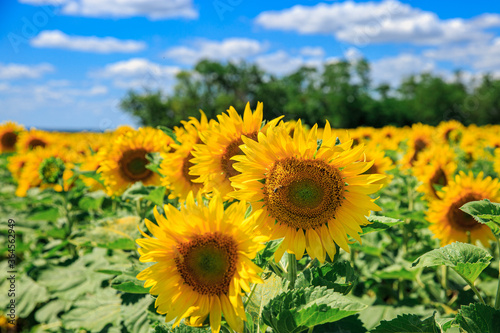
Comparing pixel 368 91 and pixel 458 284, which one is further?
pixel 368 91

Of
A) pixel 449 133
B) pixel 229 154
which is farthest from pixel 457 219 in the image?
pixel 449 133

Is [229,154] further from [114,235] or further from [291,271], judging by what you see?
[114,235]

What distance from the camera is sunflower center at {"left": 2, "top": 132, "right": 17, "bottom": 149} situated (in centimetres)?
762

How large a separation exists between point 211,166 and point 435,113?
74130 millimetres

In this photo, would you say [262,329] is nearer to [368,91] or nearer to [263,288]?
[263,288]

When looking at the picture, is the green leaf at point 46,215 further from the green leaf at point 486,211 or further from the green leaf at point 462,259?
the green leaf at point 486,211

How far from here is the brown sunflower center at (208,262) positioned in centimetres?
161

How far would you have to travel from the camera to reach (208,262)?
5.31 feet

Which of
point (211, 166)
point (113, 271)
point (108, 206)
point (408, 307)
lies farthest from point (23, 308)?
point (408, 307)

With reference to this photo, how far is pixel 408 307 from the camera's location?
3.29m

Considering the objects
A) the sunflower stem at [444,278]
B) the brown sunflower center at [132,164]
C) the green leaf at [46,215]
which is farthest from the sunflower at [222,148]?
the green leaf at [46,215]

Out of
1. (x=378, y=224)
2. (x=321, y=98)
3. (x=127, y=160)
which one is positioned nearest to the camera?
(x=378, y=224)

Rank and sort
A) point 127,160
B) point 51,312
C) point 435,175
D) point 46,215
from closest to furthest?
1. point 127,160
2. point 435,175
3. point 51,312
4. point 46,215

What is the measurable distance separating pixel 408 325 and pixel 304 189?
76 centimetres
